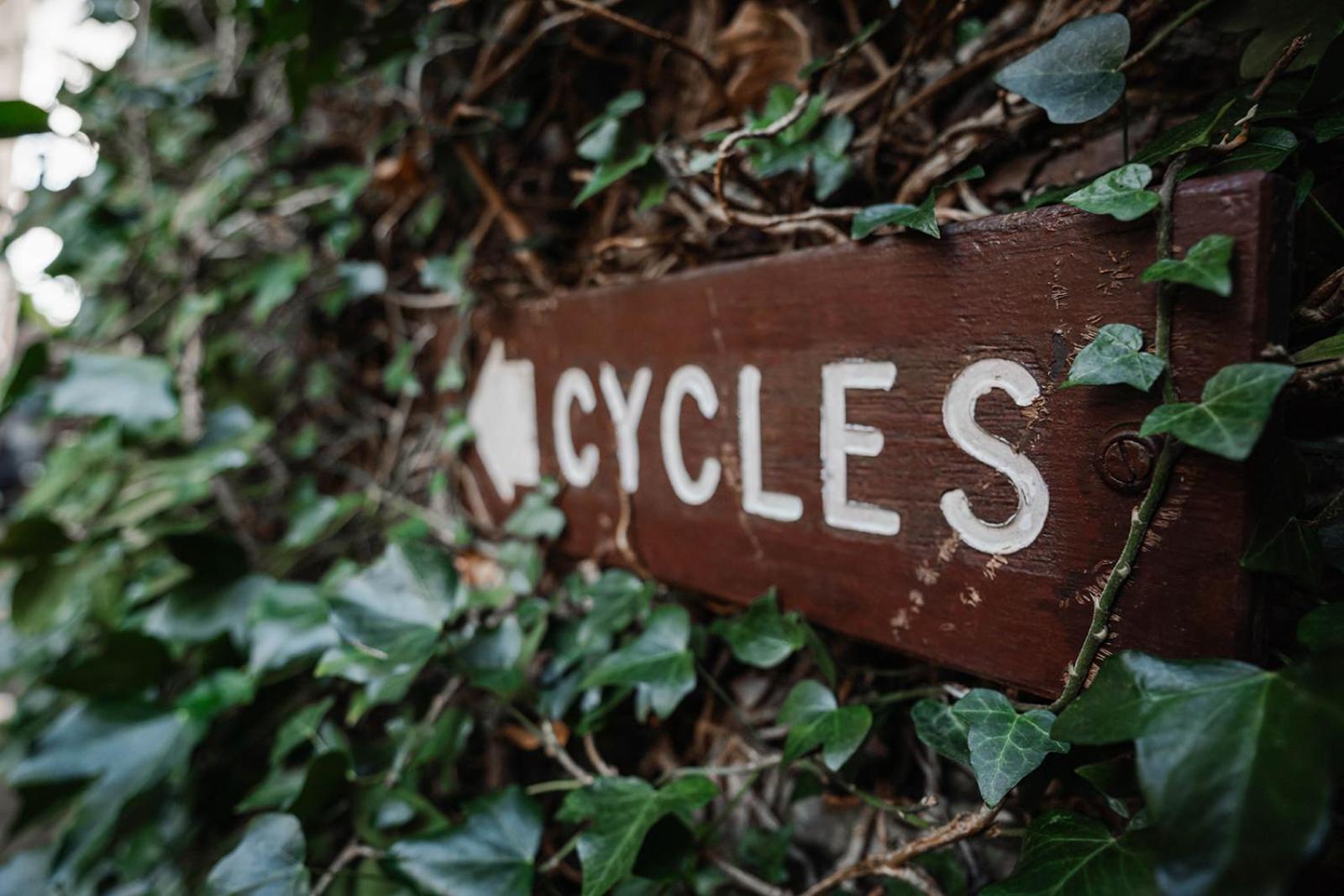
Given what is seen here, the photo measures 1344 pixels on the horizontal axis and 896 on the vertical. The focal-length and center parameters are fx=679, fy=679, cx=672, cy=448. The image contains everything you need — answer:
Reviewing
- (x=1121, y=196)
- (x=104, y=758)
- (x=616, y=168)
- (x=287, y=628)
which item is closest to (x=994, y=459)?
(x=1121, y=196)

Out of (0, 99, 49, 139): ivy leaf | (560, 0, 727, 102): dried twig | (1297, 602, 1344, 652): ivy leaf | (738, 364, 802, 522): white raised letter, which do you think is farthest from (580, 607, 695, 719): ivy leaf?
(0, 99, 49, 139): ivy leaf

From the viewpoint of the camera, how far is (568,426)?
0.67 meters

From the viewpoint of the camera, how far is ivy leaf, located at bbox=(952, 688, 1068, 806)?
322 mm

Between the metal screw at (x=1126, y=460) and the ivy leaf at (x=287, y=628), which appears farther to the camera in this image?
the ivy leaf at (x=287, y=628)

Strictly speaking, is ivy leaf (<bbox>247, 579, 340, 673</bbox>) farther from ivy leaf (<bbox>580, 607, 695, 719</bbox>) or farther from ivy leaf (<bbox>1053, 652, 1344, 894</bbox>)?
ivy leaf (<bbox>1053, 652, 1344, 894</bbox>)

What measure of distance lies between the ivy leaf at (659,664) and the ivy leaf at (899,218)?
0.31m

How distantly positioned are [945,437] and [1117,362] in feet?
0.32

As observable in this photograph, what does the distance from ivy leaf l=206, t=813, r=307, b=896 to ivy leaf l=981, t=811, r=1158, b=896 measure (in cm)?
50

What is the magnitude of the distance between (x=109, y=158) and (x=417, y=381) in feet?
2.33

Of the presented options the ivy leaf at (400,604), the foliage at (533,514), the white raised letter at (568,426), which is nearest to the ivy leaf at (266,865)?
the foliage at (533,514)

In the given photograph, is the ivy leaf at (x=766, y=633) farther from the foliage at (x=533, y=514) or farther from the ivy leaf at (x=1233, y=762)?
the ivy leaf at (x=1233, y=762)

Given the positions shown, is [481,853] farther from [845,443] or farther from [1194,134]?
[1194,134]

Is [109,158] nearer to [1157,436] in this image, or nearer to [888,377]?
[888,377]

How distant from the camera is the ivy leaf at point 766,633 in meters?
0.47
